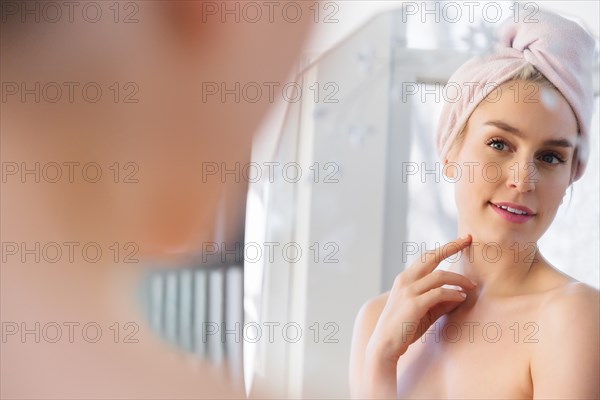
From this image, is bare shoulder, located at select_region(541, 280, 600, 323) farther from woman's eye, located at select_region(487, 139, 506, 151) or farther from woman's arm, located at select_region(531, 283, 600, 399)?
woman's eye, located at select_region(487, 139, 506, 151)

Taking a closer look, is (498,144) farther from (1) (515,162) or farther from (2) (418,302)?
(2) (418,302)

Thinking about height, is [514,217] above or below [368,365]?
above

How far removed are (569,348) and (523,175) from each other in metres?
0.12

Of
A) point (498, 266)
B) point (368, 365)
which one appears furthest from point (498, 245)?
point (368, 365)

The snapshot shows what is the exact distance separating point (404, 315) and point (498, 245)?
0.26 ft

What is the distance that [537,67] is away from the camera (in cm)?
55

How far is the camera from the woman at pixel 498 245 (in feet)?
1.80

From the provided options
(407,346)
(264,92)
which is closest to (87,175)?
(264,92)

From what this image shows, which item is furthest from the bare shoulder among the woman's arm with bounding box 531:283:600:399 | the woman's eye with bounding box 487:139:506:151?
the woman's eye with bounding box 487:139:506:151

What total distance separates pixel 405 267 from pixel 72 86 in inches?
10.6

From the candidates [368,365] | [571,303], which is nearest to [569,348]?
[571,303]

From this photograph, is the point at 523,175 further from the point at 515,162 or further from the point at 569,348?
the point at 569,348

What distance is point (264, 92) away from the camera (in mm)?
595

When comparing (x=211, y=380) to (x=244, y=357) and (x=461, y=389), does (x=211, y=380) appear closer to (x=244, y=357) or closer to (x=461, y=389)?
(x=244, y=357)
